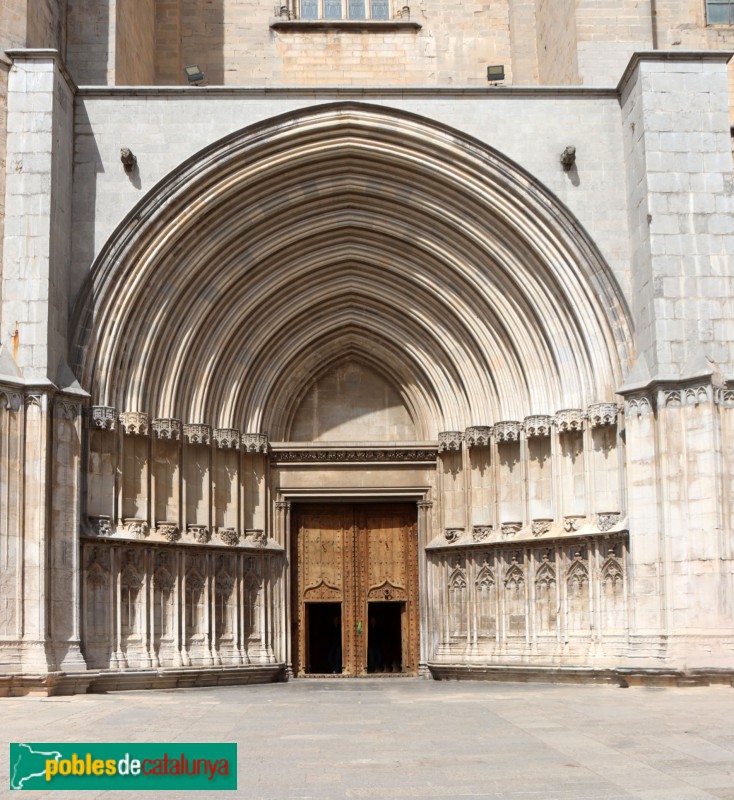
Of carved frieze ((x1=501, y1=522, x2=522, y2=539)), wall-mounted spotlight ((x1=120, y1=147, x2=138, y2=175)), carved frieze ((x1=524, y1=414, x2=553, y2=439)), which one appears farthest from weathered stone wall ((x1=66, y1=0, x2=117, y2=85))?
carved frieze ((x1=501, y1=522, x2=522, y2=539))

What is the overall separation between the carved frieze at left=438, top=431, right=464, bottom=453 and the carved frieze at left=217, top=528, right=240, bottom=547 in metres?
2.73

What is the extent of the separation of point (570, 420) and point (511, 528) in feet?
4.96

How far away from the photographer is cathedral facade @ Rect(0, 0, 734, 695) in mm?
13070

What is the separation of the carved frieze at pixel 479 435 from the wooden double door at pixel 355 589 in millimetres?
1495

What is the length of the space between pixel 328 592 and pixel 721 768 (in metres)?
9.53

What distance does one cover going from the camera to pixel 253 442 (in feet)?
50.7

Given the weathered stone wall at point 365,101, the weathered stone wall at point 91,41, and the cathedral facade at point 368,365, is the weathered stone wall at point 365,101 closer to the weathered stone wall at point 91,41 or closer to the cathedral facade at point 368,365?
the cathedral facade at point 368,365

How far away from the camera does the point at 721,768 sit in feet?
22.4

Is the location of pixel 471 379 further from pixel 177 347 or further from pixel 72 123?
pixel 72 123

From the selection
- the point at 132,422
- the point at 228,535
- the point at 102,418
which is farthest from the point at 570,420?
the point at 102,418

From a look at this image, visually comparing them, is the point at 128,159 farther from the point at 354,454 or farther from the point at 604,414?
the point at 604,414

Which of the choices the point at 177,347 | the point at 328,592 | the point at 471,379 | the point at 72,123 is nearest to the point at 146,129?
the point at 72,123

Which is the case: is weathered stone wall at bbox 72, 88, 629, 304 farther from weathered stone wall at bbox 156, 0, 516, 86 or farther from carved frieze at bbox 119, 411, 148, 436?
weathered stone wall at bbox 156, 0, 516, 86

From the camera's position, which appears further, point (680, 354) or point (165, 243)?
point (165, 243)
